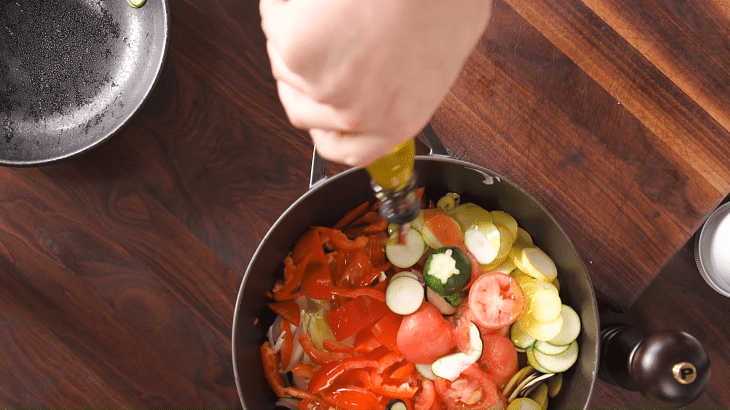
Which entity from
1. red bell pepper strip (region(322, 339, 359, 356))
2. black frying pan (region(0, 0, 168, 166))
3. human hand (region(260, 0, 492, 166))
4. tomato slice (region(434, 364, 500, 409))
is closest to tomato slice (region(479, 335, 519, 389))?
tomato slice (region(434, 364, 500, 409))

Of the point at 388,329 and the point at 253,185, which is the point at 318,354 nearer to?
the point at 388,329

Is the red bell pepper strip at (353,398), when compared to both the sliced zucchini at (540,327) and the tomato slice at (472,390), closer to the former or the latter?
the tomato slice at (472,390)

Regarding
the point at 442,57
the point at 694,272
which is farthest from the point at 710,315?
the point at 442,57

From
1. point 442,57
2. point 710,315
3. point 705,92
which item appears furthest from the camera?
point 710,315

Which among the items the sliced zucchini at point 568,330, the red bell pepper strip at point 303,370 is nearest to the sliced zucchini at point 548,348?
the sliced zucchini at point 568,330

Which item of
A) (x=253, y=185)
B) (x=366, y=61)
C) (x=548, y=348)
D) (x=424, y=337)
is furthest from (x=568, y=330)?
(x=366, y=61)

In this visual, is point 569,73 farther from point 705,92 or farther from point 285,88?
point 285,88
